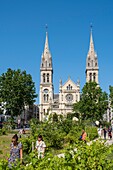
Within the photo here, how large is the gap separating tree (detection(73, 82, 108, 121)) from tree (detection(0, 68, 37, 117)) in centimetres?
1060

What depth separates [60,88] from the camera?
9894 centimetres

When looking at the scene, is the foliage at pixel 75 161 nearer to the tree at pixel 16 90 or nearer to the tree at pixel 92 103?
the tree at pixel 16 90

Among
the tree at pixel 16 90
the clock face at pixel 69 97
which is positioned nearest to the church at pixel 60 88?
the clock face at pixel 69 97

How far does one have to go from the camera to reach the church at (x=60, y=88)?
98250 millimetres

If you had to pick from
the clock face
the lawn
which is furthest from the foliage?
the clock face

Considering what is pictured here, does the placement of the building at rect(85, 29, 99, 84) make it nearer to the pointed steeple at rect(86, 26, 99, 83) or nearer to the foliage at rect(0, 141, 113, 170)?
the pointed steeple at rect(86, 26, 99, 83)

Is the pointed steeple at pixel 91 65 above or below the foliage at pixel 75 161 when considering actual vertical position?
above

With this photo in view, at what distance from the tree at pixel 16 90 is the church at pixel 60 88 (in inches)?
1553

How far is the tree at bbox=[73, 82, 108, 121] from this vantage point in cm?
6116

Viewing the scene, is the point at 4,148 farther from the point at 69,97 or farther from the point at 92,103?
the point at 69,97

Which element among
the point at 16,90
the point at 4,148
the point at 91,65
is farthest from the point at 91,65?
the point at 4,148

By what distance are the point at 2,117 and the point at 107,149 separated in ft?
265

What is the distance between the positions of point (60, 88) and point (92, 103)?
125 ft

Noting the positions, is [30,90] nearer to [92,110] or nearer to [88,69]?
[92,110]
